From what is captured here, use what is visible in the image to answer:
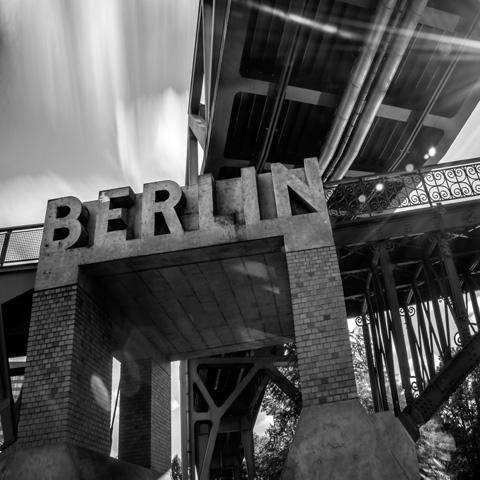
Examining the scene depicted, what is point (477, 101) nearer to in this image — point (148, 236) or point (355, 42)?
point (355, 42)

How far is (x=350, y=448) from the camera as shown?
5.95 meters

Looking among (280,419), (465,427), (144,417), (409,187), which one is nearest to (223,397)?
(280,419)

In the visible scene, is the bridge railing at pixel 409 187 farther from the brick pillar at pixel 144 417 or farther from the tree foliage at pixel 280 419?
the tree foliage at pixel 280 419

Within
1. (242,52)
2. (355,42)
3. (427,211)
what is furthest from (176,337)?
(355,42)

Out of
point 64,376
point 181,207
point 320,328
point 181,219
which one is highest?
point 181,207

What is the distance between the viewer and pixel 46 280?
25.7ft

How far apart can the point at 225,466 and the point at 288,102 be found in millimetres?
15734

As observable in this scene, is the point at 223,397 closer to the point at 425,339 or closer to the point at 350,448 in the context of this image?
the point at 425,339

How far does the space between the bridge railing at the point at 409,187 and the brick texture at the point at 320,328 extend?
246cm

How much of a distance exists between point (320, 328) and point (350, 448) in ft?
5.37

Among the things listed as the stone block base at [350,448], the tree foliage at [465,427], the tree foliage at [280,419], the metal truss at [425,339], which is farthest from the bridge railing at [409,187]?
the tree foliage at [280,419]

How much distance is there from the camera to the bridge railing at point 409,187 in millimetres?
9609

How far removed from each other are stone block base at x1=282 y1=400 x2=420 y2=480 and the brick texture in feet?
1.01

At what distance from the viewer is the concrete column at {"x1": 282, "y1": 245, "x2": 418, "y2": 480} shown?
5840mm
